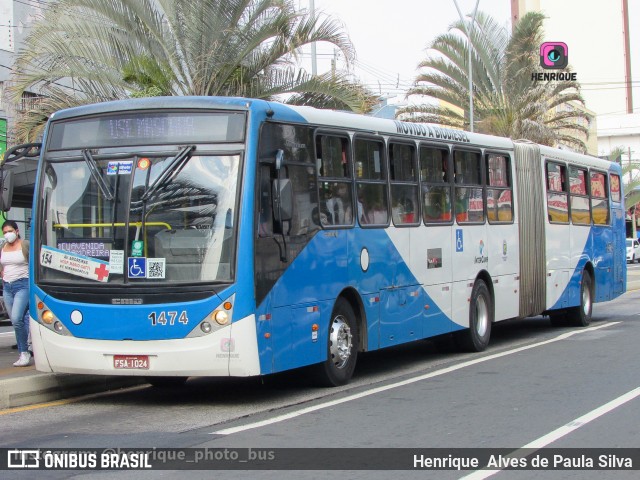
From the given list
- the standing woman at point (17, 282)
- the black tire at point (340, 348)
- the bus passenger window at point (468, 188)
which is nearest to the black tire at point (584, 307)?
the bus passenger window at point (468, 188)

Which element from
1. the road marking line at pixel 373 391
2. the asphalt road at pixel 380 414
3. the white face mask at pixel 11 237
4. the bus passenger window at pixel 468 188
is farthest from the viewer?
the bus passenger window at pixel 468 188

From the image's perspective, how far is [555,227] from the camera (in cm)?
1809

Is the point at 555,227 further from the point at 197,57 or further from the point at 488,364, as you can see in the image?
the point at 197,57

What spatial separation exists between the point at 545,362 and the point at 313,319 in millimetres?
4323

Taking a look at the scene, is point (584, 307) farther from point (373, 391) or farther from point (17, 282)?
point (17, 282)

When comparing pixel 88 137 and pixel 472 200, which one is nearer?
pixel 88 137

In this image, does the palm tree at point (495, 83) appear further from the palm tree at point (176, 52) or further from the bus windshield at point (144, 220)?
the bus windshield at point (144, 220)

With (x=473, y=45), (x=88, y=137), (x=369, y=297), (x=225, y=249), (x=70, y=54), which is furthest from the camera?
(x=473, y=45)

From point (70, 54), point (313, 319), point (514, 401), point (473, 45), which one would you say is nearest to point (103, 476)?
point (313, 319)

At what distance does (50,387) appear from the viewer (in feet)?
34.9

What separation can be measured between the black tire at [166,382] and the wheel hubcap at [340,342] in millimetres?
1916

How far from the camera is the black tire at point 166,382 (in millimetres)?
11492

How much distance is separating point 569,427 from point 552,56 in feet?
81.8

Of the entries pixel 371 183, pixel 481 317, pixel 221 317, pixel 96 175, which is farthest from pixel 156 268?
pixel 481 317
